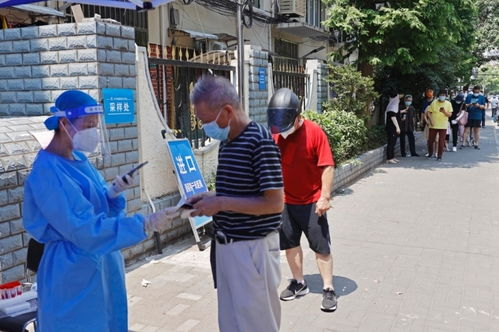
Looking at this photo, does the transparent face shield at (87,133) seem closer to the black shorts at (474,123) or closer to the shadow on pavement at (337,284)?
the shadow on pavement at (337,284)

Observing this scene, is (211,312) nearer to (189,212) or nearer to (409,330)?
(409,330)

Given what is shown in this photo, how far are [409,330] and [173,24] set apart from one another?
10.8 meters

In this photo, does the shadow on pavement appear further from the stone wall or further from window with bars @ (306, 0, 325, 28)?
window with bars @ (306, 0, 325, 28)

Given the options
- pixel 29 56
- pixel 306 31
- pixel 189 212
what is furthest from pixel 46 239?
pixel 306 31

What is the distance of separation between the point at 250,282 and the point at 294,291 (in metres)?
1.88

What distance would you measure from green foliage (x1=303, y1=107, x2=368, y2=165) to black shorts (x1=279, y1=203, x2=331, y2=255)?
4593mm

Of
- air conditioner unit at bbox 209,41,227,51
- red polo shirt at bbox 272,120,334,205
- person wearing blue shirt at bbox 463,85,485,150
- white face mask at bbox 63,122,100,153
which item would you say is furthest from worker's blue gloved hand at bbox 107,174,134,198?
person wearing blue shirt at bbox 463,85,485,150

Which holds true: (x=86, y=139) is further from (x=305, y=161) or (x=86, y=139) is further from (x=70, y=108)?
(x=305, y=161)

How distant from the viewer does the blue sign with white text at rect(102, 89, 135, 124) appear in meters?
4.79

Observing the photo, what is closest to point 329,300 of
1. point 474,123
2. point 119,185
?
point 119,185

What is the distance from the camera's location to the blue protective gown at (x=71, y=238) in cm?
223

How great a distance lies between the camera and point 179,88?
6340mm

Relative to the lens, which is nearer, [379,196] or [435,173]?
[379,196]

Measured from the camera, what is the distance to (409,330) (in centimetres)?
382
